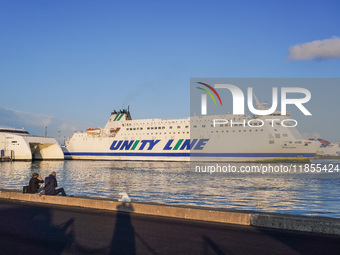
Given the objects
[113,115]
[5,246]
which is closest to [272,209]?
[5,246]

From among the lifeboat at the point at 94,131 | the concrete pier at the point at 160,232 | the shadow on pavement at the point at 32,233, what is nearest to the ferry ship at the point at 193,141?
the lifeboat at the point at 94,131

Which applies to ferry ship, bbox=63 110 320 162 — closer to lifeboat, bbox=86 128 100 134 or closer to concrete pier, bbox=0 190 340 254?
lifeboat, bbox=86 128 100 134

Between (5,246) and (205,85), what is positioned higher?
(205,85)

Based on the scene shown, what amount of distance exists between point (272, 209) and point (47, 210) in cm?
703

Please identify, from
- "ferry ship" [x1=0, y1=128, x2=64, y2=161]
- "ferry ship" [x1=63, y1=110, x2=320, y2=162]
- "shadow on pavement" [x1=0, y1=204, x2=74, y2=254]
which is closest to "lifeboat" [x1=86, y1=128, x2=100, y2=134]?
"ferry ship" [x1=63, y1=110, x2=320, y2=162]

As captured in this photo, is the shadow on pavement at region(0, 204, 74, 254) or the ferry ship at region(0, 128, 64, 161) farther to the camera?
the ferry ship at region(0, 128, 64, 161)

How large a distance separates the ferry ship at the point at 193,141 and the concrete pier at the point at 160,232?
34.8 meters

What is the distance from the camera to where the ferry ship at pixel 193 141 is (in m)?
40.1

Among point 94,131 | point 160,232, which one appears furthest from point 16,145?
point 160,232

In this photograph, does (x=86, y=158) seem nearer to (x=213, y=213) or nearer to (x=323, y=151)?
(x=213, y=213)

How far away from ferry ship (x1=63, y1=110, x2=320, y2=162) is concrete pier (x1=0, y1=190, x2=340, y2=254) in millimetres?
34769

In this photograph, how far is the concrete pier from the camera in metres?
4.23

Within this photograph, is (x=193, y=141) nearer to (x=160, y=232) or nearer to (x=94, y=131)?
(x=94, y=131)

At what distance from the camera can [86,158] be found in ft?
177
